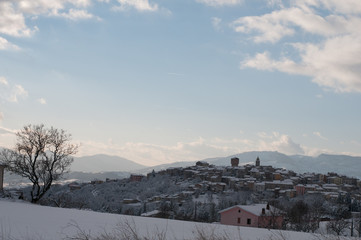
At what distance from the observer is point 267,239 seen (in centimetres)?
669

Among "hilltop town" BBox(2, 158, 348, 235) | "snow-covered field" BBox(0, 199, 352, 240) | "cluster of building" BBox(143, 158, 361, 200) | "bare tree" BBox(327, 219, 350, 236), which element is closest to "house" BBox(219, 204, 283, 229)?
"bare tree" BBox(327, 219, 350, 236)

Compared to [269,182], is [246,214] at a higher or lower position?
higher

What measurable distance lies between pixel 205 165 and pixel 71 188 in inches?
2916

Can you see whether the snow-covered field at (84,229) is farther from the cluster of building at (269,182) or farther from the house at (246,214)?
the cluster of building at (269,182)

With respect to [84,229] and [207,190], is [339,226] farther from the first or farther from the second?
[207,190]

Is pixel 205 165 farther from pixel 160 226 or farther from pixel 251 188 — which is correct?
pixel 160 226

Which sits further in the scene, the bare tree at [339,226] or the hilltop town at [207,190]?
the hilltop town at [207,190]

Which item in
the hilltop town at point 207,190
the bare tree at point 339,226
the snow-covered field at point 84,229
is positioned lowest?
the hilltop town at point 207,190

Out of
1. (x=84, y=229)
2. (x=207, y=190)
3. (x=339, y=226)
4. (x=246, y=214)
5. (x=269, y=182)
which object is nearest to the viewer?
(x=84, y=229)

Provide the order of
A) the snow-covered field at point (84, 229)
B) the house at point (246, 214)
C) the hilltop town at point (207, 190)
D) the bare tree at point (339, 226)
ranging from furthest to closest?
1. the hilltop town at point (207, 190)
2. the house at point (246, 214)
3. the bare tree at point (339, 226)
4. the snow-covered field at point (84, 229)

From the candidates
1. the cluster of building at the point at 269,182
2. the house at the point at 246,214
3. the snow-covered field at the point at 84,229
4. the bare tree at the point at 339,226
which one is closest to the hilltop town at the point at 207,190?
the cluster of building at the point at 269,182

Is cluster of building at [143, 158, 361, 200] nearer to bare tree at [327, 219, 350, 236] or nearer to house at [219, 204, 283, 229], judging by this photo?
house at [219, 204, 283, 229]

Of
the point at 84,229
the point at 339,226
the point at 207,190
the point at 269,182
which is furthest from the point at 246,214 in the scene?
the point at 269,182

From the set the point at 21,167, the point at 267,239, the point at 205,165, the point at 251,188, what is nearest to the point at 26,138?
the point at 21,167
